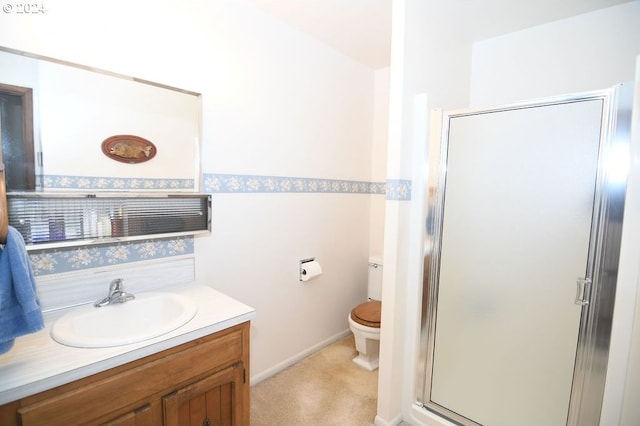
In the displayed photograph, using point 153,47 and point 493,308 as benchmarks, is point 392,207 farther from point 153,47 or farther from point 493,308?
point 153,47

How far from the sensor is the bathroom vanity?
884 mm

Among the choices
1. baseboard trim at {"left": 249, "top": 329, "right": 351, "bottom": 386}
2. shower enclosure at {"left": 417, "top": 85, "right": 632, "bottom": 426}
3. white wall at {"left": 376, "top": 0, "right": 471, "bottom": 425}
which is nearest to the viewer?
shower enclosure at {"left": 417, "top": 85, "right": 632, "bottom": 426}

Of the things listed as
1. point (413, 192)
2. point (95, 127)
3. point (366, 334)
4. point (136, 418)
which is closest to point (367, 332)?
point (366, 334)

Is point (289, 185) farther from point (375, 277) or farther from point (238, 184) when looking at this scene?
point (375, 277)

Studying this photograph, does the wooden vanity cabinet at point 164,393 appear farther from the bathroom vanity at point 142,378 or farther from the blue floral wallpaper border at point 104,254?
the blue floral wallpaper border at point 104,254

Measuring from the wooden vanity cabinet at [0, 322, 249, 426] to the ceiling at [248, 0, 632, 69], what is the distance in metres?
1.86

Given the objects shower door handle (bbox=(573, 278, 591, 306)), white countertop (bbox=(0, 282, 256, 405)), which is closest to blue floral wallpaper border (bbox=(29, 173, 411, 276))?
white countertop (bbox=(0, 282, 256, 405))

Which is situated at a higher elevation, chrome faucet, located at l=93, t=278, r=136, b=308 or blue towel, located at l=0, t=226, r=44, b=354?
blue towel, located at l=0, t=226, r=44, b=354

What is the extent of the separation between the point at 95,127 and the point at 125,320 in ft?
2.85

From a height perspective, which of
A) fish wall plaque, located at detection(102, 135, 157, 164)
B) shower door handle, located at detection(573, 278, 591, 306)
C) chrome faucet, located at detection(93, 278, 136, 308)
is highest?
fish wall plaque, located at detection(102, 135, 157, 164)

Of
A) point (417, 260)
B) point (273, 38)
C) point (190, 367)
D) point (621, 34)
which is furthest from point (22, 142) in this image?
point (621, 34)

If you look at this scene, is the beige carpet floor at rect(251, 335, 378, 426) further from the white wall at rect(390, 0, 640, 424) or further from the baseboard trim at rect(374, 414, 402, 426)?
the white wall at rect(390, 0, 640, 424)

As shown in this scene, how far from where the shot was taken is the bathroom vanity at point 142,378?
2.90 feet

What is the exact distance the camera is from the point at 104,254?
4.64ft
